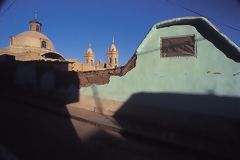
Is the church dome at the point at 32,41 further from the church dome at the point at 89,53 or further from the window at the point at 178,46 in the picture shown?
the window at the point at 178,46

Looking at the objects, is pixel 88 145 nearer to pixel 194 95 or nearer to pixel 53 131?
pixel 53 131

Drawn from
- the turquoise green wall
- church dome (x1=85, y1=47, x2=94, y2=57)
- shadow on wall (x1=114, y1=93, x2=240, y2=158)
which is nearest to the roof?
the turquoise green wall

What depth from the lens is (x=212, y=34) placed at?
1207cm

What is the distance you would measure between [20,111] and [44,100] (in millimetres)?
3566

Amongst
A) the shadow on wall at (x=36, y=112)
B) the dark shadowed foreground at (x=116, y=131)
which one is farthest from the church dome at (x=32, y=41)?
the dark shadowed foreground at (x=116, y=131)

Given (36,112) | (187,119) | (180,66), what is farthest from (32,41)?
(187,119)

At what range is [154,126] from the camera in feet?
40.1

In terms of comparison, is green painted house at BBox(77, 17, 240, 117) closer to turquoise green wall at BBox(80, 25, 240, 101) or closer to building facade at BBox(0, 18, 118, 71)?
turquoise green wall at BBox(80, 25, 240, 101)

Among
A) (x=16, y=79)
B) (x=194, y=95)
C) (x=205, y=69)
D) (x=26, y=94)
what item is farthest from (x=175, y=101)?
(x=16, y=79)

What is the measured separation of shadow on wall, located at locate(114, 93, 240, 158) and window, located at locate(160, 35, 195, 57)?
178cm

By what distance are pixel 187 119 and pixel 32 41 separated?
39.5 m

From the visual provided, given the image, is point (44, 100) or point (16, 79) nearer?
point (44, 100)

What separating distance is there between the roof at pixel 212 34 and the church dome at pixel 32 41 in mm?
36768

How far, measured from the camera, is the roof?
37.6ft
